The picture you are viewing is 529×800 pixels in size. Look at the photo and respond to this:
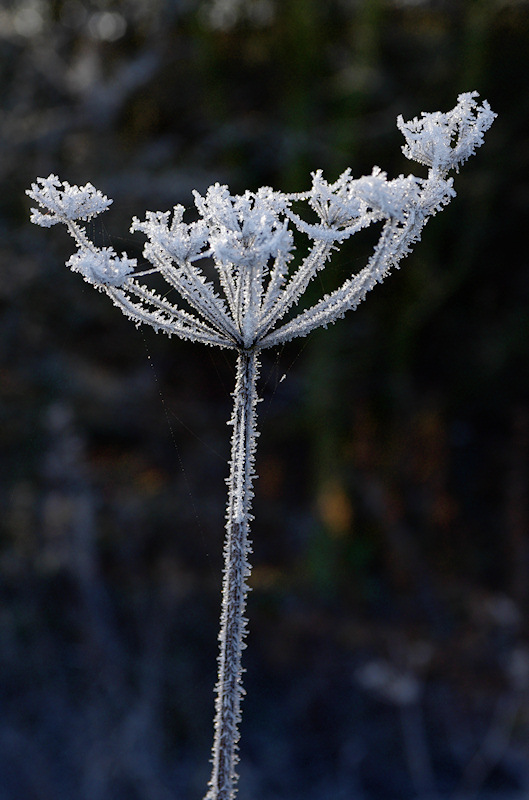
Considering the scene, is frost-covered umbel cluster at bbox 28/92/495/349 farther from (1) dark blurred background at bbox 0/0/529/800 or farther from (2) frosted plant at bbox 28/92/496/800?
(1) dark blurred background at bbox 0/0/529/800

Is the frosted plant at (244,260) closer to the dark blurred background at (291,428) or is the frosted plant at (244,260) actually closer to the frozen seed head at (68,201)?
the frozen seed head at (68,201)

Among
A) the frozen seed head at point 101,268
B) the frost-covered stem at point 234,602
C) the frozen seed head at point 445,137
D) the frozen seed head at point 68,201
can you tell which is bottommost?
the frost-covered stem at point 234,602

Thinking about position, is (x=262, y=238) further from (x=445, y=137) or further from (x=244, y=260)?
(x=445, y=137)

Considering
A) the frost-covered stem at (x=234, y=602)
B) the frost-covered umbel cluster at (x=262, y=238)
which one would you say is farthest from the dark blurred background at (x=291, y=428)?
the frost-covered stem at (x=234, y=602)

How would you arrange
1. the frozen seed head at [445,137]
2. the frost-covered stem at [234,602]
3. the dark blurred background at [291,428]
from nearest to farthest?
the frost-covered stem at [234,602]
the frozen seed head at [445,137]
the dark blurred background at [291,428]

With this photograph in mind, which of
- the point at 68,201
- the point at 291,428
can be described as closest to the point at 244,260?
the point at 68,201

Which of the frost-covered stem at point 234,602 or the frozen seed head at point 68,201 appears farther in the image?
the frozen seed head at point 68,201

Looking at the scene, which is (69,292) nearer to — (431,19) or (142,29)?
(142,29)

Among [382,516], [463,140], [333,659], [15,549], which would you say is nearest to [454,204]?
[382,516]
